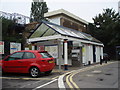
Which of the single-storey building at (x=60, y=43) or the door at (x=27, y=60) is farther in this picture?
the single-storey building at (x=60, y=43)

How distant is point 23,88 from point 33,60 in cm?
277

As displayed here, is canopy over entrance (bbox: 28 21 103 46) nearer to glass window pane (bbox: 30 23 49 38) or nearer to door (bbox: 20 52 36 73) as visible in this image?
glass window pane (bbox: 30 23 49 38)

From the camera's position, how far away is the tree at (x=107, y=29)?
25909mm

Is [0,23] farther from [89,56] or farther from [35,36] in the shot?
[89,56]

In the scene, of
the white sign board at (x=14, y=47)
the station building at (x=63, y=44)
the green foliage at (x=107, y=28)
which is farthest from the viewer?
the green foliage at (x=107, y=28)

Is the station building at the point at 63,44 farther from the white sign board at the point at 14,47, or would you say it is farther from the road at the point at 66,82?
the road at the point at 66,82

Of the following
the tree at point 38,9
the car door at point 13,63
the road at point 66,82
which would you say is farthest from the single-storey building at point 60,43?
the tree at point 38,9

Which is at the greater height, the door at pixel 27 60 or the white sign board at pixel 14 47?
the white sign board at pixel 14 47

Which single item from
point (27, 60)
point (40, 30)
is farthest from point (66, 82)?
point (40, 30)

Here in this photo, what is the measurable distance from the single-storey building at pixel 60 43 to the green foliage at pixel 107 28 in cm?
1041

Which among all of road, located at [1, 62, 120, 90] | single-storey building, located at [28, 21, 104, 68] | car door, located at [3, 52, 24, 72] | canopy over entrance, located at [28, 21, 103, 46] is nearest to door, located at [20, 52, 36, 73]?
car door, located at [3, 52, 24, 72]

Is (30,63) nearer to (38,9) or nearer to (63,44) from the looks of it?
(63,44)

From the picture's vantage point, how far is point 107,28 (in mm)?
27266

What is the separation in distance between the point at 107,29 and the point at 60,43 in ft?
54.2
